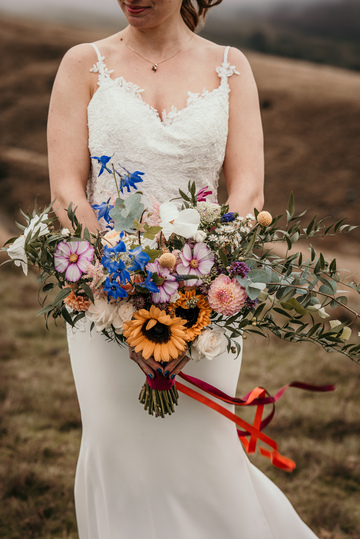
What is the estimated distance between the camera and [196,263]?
6.46ft

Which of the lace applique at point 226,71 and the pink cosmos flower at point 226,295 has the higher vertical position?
the lace applique at point 226,71

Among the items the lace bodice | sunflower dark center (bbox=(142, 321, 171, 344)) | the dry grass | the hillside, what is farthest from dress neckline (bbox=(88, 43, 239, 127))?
the hillside

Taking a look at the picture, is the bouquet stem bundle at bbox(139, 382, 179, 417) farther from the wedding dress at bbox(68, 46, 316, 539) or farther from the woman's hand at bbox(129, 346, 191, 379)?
the wedding dress at bbox(68, 46, 316, 539)

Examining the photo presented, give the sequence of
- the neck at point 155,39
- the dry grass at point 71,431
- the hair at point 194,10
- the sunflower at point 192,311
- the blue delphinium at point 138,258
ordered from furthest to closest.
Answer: the dry grass at point 71,431
the hair at point 194,10
the neck at point 155,39
the sunflower at point 192,311
the blue delphinium at point 138,258

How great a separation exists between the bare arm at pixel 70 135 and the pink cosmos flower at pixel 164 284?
0.74 meters

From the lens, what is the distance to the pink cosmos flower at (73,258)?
192cm

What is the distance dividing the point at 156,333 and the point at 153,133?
0.98 meters

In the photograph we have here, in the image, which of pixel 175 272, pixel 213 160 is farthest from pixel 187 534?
pixel 213 160

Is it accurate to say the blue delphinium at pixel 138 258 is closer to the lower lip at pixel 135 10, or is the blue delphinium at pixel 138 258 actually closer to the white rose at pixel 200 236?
the white rose at pixel 200 236

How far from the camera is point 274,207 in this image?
359 inches

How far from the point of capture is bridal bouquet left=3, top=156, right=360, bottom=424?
193cm

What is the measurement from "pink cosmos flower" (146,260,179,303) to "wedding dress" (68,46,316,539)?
761 millimetres

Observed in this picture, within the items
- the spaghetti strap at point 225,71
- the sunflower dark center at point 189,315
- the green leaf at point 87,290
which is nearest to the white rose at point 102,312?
the green leaf at point 87,290

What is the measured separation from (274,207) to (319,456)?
17.6ft
